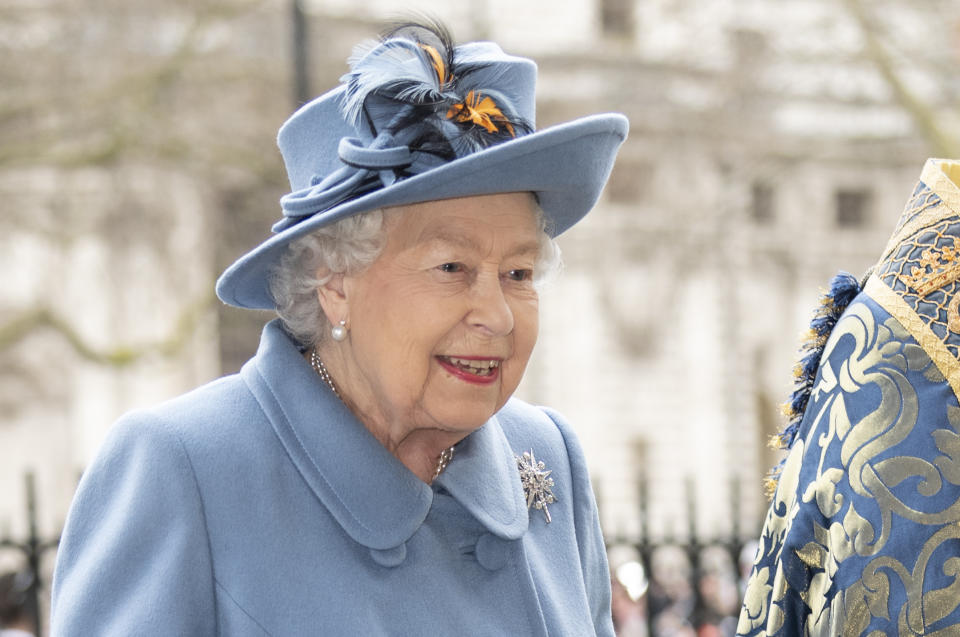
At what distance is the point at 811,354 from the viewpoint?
2326 millimetres

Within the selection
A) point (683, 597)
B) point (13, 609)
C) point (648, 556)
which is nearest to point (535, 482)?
point (648, 556)

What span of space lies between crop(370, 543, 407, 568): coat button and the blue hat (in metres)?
0.50

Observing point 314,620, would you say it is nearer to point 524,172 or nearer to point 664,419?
point 524,172

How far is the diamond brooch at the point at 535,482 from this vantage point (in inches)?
96.4

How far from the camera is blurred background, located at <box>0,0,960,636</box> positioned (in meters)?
11.2

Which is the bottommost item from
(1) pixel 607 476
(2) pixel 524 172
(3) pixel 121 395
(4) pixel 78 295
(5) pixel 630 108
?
(1) pixel 607 476

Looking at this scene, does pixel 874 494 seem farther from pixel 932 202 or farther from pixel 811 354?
pixel 932 202

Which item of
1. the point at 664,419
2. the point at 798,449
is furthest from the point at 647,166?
the point at 798,449

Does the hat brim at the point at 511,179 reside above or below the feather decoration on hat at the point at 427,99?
below

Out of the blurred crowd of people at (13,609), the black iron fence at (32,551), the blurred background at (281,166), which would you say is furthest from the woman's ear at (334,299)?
the blurred background at (281,166)

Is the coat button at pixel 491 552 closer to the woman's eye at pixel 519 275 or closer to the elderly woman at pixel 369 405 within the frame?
the elderly woman at pixel 369 405

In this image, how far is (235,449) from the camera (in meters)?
2.14

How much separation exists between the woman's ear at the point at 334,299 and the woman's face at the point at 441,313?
3cm

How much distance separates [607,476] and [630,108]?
889cm
